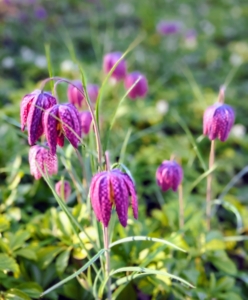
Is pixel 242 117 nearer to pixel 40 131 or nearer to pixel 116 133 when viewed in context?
pixel 116 133

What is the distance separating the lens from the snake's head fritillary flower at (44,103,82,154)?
34.3 inches

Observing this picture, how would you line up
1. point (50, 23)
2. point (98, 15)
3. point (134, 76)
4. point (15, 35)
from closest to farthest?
point (134, 76) < point (15, 35) < point (50, 23) < point (98, 15)

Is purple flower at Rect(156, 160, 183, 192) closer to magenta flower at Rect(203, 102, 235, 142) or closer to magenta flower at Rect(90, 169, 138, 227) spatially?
magenta flower at Rect(203, 102, 235, 142)

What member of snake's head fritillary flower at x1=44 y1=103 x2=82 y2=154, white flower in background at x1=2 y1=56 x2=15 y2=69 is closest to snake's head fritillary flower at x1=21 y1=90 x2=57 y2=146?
snake's head fritillary flower at x1=44 y1=103 x2=82 y2=154

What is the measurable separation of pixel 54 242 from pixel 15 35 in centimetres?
294

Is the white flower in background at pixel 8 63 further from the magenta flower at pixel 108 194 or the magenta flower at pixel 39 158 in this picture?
the magenta flower at pixel 108 194

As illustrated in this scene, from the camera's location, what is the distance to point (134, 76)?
7.25 feet

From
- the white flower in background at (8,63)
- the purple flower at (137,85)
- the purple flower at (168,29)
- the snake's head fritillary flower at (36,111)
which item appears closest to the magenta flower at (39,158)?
the snake's head fritillary flower at (36,111)

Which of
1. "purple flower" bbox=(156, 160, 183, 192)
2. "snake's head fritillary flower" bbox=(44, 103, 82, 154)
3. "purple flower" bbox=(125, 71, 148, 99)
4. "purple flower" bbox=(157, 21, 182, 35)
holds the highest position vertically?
"purple flower" bbox=(157, 21, 182, 35)

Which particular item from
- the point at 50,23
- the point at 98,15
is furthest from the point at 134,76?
the point at 98,15

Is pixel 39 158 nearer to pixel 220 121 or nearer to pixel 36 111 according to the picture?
pixel 36 111

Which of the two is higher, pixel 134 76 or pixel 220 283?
pixel 134 76

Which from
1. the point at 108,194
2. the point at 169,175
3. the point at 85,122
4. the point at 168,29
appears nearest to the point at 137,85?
the point at 85,122

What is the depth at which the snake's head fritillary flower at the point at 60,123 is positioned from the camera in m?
0.87
